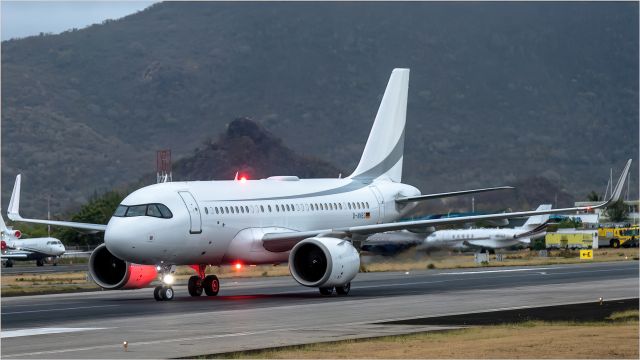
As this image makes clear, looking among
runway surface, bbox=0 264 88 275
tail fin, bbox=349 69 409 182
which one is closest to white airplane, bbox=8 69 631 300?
tail fin, bbox=349 69 409 182

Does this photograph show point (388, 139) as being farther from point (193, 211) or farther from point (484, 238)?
point (484, 238)

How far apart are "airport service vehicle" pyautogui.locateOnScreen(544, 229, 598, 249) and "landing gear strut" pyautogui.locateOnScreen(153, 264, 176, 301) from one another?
5908 centimetres

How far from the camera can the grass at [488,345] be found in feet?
78.9

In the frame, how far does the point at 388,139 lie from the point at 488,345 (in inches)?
1135

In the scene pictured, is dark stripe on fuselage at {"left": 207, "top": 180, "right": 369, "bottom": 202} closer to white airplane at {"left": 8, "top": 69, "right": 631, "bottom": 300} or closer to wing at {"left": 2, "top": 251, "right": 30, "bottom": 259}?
white airplane at {"left": 8, "top": 69, "right": 631, "bottom": 300}

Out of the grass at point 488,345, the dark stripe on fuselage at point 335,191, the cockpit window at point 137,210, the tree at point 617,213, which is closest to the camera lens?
the grass at point 488,345

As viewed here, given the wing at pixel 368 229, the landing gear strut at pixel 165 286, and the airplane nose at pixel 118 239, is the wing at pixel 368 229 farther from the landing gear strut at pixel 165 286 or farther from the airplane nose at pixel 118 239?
the airplane nose at pixel 118 239

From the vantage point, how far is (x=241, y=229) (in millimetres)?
43938

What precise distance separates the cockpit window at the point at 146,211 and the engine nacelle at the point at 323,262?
431 centimetres

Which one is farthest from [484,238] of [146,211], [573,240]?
[146,211]

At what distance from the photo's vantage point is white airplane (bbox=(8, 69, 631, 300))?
135ft

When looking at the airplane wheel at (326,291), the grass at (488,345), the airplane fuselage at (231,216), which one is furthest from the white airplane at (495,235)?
the grass at (488,345)

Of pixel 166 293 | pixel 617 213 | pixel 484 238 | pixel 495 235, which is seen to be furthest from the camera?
pixel 617 213

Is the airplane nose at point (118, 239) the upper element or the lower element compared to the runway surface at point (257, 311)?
upper
